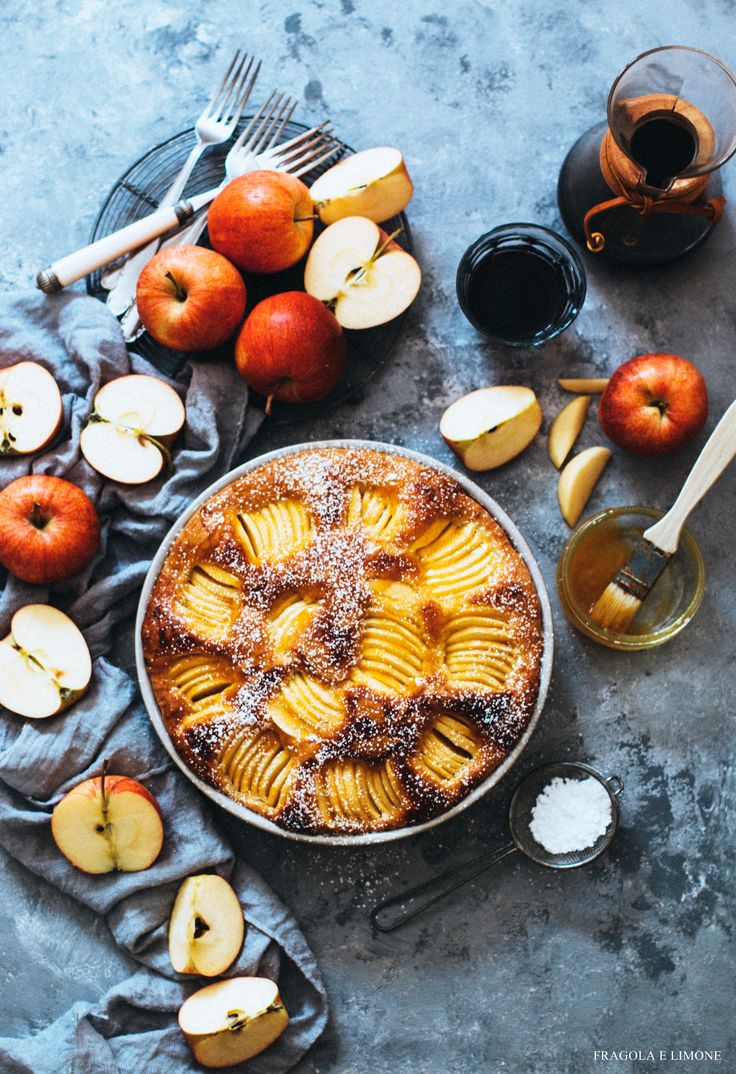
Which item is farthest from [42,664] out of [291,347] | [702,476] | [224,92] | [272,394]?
[702,476]

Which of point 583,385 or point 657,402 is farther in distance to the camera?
point 583,385

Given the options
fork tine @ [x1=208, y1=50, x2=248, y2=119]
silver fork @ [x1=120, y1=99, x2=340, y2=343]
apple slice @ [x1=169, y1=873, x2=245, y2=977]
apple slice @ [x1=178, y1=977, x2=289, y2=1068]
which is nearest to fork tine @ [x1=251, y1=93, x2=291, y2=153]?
silver fork @ [x1=120, y1=99, x2=340, y2=343]

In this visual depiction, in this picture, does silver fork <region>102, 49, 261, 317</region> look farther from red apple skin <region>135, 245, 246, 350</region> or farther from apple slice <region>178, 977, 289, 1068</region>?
apple slice <region>178, 977, 289, 1068</region>

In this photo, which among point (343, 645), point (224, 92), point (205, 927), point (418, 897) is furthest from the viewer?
point (224, 92)

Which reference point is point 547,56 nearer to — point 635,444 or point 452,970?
point 635,444

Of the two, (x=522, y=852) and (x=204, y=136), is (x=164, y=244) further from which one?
(x=522, y=852)
